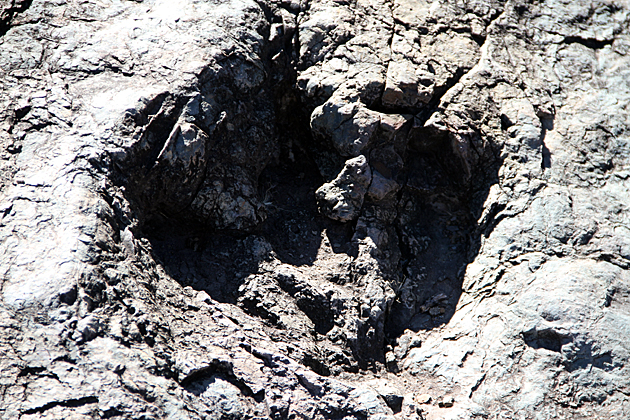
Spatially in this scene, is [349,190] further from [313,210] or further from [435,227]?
[435,227]

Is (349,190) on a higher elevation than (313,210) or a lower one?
higher

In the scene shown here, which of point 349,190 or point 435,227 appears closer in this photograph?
point 349,190

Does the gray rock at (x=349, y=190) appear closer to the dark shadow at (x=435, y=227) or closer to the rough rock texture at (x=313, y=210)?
the rough rock texture at (x=313, y=210)

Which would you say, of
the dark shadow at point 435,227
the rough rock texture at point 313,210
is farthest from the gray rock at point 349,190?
the dark shadow at point 435,227

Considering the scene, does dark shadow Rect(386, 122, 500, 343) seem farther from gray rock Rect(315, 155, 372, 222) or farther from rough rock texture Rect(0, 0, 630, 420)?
gray rock Rect(315, 155, 372, 222)

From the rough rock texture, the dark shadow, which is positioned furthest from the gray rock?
the dark shadow

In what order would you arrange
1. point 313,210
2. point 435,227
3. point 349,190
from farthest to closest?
1. point 435,227
2. point 313,210
3. point 349,190

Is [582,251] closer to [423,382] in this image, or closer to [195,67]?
[423,382]

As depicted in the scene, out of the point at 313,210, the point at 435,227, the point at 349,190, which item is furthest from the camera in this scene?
the point at 435,227

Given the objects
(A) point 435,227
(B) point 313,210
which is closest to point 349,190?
(B) point 313,210

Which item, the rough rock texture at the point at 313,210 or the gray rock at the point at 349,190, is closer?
the rough rock texture at the point at 313,210
